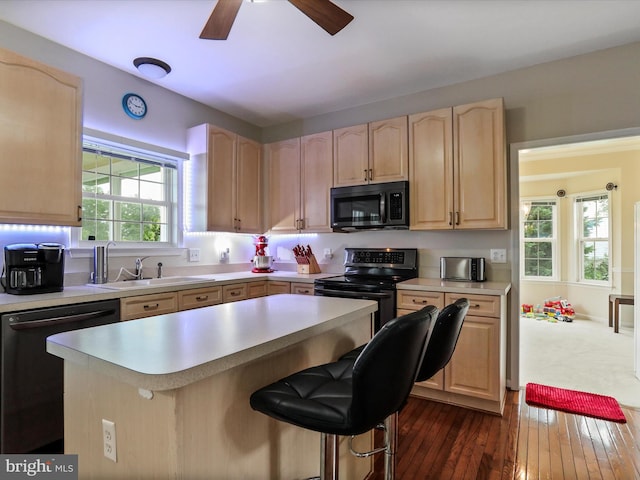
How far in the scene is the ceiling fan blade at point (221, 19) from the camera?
176 cm

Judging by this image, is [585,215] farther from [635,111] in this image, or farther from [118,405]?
[118,405]

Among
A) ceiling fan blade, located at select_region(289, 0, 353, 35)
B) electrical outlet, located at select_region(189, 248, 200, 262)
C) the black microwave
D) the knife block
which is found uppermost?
ceiling fan blade, located at select_region(289, 0, 353, 35)

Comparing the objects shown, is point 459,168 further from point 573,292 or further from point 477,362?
point 573,292

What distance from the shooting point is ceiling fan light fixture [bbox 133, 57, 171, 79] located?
280cm

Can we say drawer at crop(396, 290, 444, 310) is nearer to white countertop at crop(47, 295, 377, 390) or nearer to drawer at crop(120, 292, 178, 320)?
white countertop at crop(47, 295, 377, 390)

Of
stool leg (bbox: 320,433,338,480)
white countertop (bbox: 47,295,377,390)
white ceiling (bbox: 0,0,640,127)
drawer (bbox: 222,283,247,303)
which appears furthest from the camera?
drawer (bbox: 222,283,247,303)

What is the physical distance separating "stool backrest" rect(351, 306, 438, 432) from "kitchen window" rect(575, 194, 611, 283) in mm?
6070

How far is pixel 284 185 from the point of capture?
3943mm

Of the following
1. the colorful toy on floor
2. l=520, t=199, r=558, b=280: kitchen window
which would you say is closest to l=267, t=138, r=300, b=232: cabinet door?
l=520, t=199, r=558, b=280: kitchen window

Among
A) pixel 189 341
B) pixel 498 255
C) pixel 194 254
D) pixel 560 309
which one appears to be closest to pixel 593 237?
pixel 560 309

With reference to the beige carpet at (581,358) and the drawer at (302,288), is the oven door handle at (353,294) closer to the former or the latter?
the drawer at (302,288)

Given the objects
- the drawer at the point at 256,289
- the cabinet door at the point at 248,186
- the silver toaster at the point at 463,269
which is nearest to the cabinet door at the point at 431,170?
the silver toaster at the point at 463,269

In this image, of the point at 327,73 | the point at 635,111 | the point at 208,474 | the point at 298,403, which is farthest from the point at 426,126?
the point at 208,474

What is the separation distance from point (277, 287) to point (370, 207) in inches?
46.6
